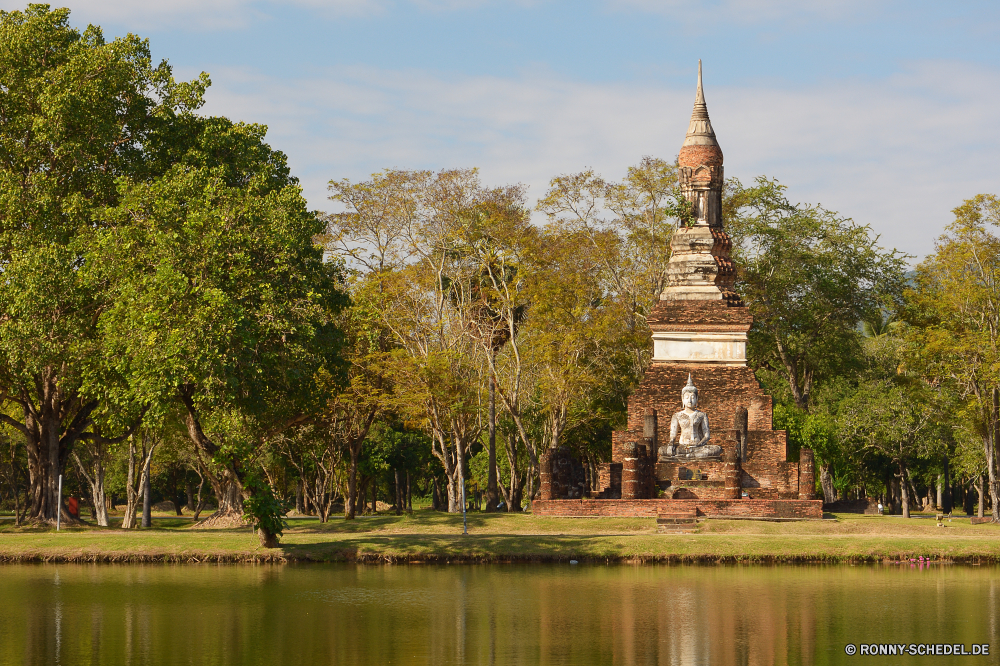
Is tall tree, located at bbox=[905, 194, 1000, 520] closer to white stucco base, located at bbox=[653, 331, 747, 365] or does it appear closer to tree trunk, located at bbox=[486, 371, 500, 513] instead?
white stucco base, located at bbox=[653, 331, 747, 365]

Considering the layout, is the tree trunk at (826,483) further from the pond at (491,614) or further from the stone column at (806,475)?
the pond at (491,614)

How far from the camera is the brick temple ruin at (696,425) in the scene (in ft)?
124

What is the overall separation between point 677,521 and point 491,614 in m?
15.7

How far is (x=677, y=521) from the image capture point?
115 ft

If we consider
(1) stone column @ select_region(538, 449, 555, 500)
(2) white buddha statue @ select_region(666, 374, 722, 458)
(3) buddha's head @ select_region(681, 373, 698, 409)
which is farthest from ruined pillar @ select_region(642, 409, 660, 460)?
(1) stone column @ select_region(538, 449, 555, 500)

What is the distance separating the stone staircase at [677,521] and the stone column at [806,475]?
17.3 ft

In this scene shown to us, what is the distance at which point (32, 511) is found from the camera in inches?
1423

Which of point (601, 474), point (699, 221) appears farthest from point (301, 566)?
point (699, 221)

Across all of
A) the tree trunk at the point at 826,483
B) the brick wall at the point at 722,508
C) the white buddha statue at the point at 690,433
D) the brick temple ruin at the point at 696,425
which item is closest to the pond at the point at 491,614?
the brick wall at the point at 722,508

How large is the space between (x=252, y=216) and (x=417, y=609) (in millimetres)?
12585

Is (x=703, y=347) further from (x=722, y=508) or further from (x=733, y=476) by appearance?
(x=722, y=508)

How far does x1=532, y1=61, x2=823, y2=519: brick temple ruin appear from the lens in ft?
124

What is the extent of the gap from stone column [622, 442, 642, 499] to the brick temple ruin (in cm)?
4

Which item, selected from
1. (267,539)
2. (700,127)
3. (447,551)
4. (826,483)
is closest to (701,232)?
(700,127)
